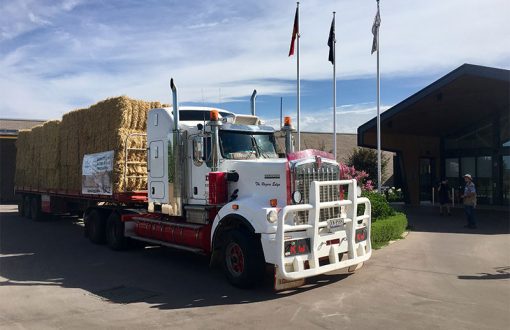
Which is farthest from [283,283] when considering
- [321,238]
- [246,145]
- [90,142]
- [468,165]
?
[468,165]

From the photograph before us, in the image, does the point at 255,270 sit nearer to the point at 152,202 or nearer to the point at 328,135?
the point at 152,202

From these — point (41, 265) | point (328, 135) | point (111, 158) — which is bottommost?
point (41, 265)

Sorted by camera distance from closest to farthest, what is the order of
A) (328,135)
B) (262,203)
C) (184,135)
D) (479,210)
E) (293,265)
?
Result: 1. (293,265)
2. (262,203)
3. (184,135)
4. (479,210)
5. (328,135)

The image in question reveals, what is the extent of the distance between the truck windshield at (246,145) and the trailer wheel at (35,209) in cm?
1326

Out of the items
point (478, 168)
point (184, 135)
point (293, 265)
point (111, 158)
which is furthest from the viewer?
point (478, 168)

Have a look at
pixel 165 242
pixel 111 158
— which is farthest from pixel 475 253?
pixel 111 158

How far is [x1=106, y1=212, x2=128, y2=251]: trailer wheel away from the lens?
39.5ft

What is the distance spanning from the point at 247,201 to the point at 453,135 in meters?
19.5

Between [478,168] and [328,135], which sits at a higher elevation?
[328,135]

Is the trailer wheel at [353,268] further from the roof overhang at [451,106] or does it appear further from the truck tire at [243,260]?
the roof overhang at [451,106]

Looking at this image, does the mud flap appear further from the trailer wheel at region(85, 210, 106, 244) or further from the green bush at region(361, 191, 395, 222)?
the trailer wheel at region(85, 210, 106, 244)

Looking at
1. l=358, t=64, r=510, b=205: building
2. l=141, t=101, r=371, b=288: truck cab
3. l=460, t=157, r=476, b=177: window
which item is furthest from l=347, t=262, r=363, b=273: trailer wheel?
l=460, t=157, r=476, b=177: window

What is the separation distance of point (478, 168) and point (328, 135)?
1684 cm

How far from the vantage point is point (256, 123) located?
389 inches
